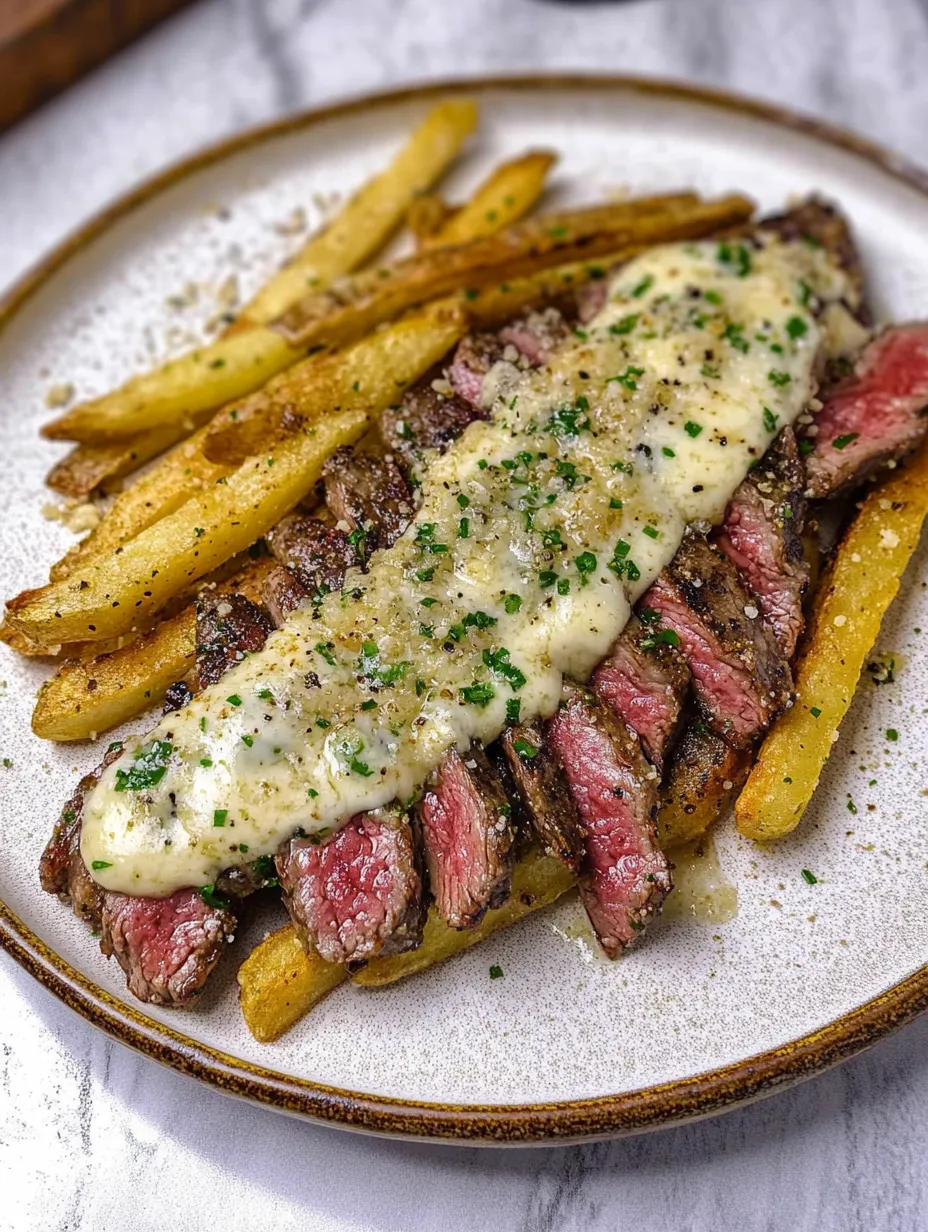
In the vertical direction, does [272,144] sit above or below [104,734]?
above

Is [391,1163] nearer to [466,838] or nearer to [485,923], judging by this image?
[485,923]

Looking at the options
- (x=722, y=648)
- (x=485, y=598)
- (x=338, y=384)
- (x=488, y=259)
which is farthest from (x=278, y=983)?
(x=488, y=259)

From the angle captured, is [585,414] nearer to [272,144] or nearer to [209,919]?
[209,919]

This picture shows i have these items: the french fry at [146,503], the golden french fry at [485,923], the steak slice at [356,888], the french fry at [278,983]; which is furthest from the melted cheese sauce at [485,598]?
the french fry at [146,503]

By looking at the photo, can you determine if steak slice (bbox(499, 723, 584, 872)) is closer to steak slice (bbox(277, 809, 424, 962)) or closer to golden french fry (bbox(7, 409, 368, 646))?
steak slice (bbox(277, 809, 424, 962))

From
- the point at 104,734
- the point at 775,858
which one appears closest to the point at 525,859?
the point at 775,858

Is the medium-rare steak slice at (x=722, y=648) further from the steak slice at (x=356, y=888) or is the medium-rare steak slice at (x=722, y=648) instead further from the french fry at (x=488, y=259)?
the french fry at (x=488, y=259)
